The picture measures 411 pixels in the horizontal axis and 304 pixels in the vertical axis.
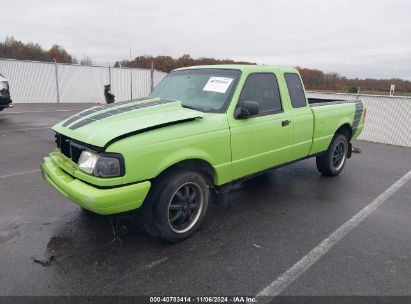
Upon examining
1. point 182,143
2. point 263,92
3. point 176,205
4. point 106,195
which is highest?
point 263,92

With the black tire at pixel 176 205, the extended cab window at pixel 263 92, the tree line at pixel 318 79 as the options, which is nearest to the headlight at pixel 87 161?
the black tire at pixel 176 205

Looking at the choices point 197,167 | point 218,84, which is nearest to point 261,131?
point 218,84

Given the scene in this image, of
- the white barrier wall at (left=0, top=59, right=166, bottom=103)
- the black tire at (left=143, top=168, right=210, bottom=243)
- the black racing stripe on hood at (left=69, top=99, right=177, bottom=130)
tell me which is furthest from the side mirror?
the white barrier wall at (left=0, top=59, right=166, bottom=103)

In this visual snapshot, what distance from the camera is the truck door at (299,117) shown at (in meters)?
4.73

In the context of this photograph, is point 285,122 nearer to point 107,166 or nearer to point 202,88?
point 202,88

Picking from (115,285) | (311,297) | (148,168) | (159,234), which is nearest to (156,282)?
(115,285)

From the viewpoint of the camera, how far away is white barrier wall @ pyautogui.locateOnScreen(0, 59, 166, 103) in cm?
1823

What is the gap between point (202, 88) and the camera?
4.18 metres

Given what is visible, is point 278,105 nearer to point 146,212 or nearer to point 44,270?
point 146,212

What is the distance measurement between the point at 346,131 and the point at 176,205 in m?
4.08

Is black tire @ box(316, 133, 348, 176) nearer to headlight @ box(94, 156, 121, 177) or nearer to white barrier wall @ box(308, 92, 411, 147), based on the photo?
headlight @ box(94, 156, 121, 177)

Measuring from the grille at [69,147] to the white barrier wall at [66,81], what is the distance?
13625 millimetres

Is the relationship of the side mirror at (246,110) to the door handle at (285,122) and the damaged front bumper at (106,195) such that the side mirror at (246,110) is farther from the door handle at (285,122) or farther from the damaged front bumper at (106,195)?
the damaged front bumper at (106,195)

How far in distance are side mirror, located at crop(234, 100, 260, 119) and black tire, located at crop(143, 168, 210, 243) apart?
0.84 m
